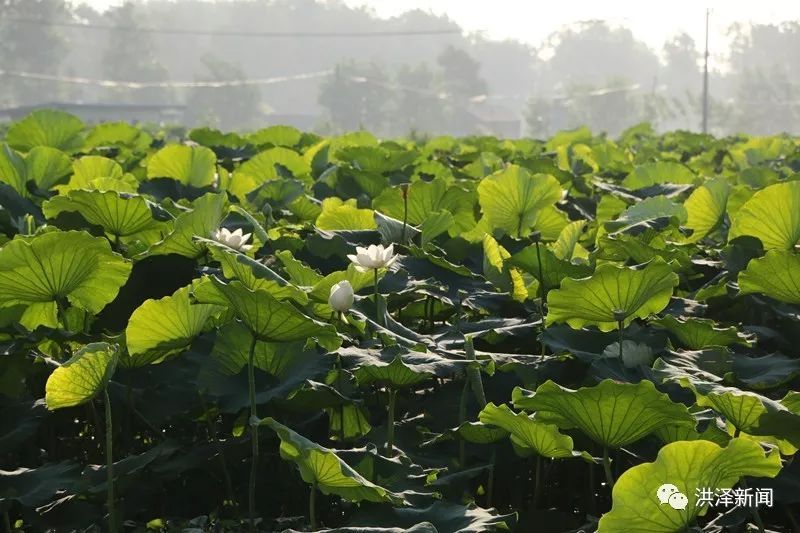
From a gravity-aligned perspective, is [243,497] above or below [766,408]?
below

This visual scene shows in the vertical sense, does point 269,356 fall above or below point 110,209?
below

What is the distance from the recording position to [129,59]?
7969 cm

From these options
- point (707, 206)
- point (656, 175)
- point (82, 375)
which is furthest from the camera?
point (656, 175)

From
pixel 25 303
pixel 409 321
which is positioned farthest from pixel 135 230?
pixel 409 321

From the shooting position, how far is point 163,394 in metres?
1.81

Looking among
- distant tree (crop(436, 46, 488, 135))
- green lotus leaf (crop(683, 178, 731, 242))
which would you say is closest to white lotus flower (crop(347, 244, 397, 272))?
green lotus leaf (crop(683, 178, 731, 242))

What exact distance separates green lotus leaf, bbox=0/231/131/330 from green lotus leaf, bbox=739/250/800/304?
98 centimetres

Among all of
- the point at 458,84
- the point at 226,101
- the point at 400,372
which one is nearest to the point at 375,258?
the point at 400,372

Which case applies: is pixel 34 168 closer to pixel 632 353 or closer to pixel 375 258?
pixel 375 258

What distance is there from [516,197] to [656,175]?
1147 mm

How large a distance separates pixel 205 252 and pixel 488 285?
52 centimetres

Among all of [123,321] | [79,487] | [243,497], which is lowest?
[243,497]

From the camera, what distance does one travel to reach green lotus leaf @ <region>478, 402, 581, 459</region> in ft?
4.58

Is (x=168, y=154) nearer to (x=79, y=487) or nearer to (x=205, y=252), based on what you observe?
(x=205, y=252)
